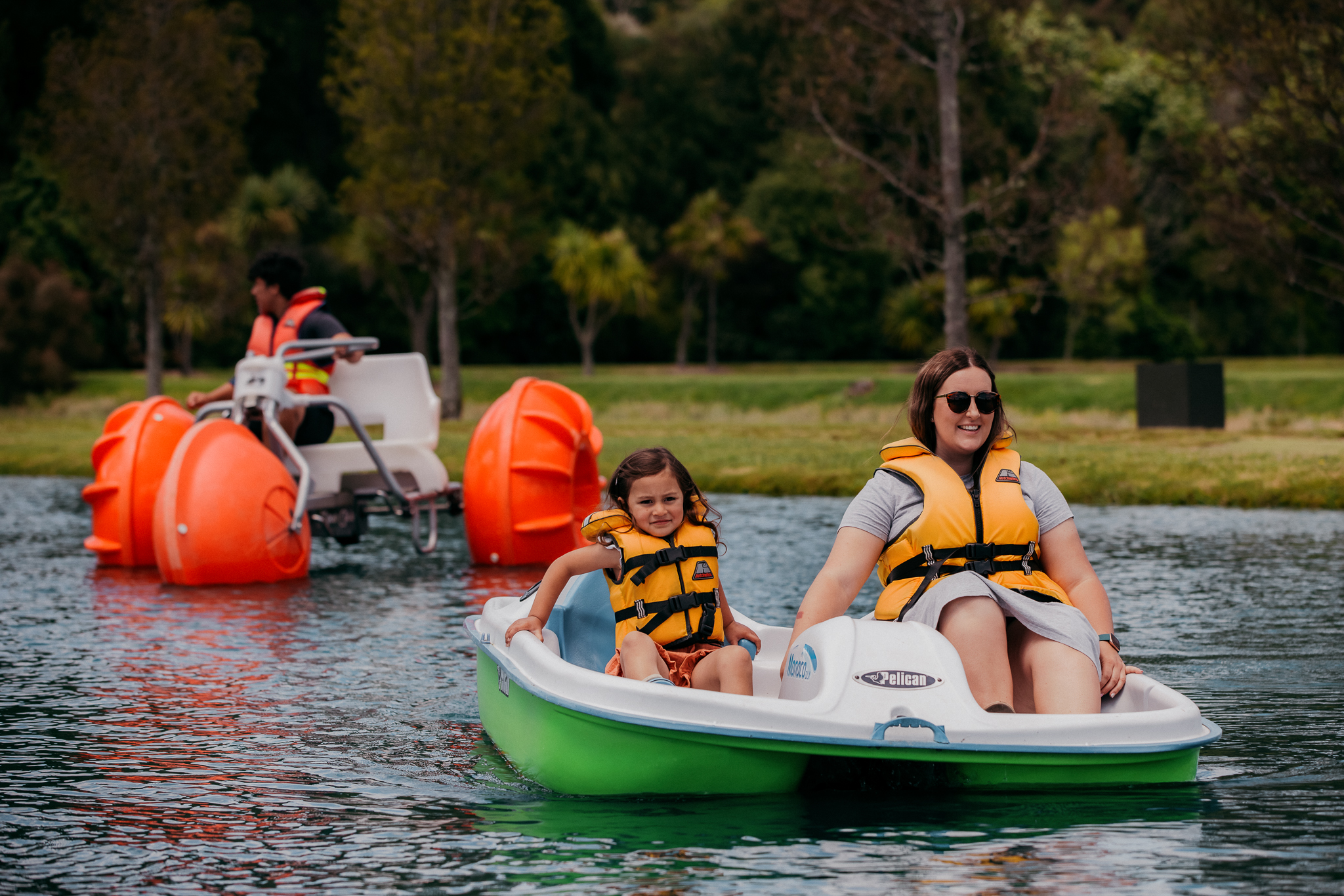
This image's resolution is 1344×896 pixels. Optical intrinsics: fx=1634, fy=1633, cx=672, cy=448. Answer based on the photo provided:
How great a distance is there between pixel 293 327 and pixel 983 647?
747cm

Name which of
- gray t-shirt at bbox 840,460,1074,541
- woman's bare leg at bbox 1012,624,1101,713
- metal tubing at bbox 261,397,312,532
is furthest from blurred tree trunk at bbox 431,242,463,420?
woman's bare leg at bbox 1012,624,1101,713

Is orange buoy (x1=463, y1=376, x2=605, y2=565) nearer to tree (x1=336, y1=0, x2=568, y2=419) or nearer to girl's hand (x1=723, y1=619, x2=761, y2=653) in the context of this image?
girl's hand (x1=723, y1=619, x2=761, y2=653)

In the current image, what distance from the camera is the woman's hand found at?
4852mm

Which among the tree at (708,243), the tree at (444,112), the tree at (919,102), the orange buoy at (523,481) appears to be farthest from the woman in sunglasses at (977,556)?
the tree at (708,243)

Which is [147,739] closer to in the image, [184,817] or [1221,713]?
[184,817]

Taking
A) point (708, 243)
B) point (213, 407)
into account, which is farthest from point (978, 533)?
point (708, 243)

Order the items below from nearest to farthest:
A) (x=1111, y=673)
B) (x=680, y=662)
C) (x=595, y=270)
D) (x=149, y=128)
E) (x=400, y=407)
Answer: (x=1111, y=673), (x=680, y=662), (x=400, y=407), (x=149, y=128), (x=595, y=270)

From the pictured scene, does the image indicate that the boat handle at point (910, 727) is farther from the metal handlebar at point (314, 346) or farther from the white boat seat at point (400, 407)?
the white boat seat at point (400, 407)

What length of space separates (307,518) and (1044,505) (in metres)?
6.67

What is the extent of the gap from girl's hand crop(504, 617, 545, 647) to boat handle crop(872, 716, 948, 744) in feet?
4.80

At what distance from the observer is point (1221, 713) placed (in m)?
6.07

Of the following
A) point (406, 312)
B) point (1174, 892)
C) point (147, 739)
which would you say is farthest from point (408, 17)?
point (1174, 892)

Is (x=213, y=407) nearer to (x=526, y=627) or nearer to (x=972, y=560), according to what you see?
(x=526, y=627)

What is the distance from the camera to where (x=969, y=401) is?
498 centimetres
